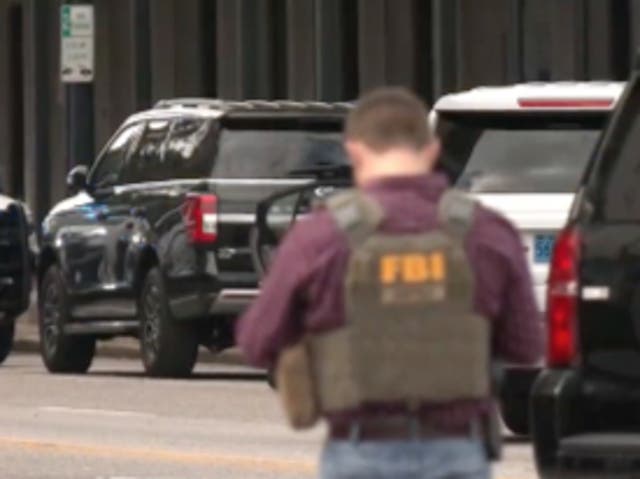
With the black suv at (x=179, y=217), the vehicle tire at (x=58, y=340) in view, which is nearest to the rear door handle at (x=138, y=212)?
the black suv at (x=179, y=217)

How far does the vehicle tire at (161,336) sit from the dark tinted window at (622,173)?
36.2 feet

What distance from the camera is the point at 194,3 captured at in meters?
38.1

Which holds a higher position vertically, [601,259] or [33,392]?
[601,259]

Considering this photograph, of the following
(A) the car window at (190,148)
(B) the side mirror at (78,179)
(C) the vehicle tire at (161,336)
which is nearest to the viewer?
(A) the car window at (190,148)

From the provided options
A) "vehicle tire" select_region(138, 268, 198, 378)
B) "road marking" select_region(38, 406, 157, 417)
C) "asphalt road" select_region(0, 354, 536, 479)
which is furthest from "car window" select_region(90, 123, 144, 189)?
"road marking" select_region(38, 406, 157, 417)

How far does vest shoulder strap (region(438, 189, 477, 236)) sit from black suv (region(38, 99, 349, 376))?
1314 cm

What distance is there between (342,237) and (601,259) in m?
3.24

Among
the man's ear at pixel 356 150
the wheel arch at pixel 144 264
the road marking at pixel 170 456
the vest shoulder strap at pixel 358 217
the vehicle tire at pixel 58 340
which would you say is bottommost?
the vehicle tire at pixel 58 340

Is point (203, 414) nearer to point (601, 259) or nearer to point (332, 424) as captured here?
point (601, 259)

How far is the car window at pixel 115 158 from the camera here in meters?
22.2

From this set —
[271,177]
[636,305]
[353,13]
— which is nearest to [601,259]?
[636,305]

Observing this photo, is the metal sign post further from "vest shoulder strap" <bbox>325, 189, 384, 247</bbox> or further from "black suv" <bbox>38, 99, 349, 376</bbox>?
"vest shoulder strap" <bbox>325, 189, 384, 247</bbox>

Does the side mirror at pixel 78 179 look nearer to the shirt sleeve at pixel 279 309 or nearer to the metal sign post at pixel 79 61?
the metal sign post at pixel 79 61

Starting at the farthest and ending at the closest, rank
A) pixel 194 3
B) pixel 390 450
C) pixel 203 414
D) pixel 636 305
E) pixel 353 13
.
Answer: pixel 194 3, pixel 353 13, pixel 203 414, pixel 636 305, pixel 390 450
